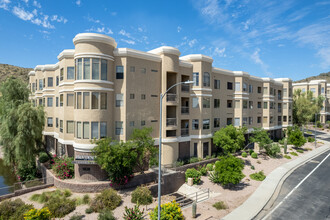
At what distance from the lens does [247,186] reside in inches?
862

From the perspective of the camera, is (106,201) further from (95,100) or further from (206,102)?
(206,102)

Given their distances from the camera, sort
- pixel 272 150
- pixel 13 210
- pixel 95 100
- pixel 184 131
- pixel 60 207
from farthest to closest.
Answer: pixel 272 150
pixel 184 131
pixel 95 100
pixel 60 207
pixel 13 210

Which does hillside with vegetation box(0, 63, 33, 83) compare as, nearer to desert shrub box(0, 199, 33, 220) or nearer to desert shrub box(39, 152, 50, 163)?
desert shrub box(39, 152, 50, 163)

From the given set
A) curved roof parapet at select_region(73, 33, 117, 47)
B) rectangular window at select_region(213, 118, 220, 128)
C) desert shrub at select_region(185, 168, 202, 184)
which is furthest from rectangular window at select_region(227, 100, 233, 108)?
curved roof parapet at select_region(73, 33, 117, 47)

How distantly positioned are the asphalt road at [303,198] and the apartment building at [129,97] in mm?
11936

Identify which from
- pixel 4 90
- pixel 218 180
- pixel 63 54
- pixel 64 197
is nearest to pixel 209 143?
pixel 218 180

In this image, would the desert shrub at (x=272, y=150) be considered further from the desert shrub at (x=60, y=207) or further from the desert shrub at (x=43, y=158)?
the desert shrub at (x=43, y=158)

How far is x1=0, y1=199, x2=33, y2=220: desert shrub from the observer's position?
15134 mm

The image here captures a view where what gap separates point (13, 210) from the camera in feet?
52.5

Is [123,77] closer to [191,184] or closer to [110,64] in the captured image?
[110,64]

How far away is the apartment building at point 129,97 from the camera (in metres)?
21.4

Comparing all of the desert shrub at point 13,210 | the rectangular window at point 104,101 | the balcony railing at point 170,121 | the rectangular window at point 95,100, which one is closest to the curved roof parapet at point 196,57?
the balcony railing at point 170,121

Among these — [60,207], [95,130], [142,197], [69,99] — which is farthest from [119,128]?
[60,207]

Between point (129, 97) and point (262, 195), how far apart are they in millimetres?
18607
